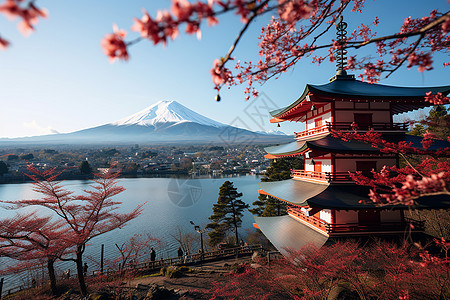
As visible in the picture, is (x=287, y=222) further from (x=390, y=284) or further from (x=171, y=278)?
(x=171, y=278)

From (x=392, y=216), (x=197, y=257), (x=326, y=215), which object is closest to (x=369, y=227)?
(x=392, y=216)

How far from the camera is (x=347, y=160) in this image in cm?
732

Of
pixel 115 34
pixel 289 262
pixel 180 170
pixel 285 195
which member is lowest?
pixel 180 170

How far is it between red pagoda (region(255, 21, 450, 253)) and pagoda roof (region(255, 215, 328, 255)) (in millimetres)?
36

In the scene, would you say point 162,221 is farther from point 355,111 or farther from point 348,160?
point 355,111

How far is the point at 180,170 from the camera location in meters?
73.5

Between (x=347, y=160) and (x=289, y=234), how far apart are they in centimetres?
350

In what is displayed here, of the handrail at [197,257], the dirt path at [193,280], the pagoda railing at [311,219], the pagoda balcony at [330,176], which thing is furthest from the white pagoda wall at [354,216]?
the handrail at [197,257]

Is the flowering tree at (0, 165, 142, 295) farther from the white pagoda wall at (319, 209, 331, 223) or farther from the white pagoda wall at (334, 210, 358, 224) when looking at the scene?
the white pagoda wall at (334, 210, 358, 224)

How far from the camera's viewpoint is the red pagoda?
655 centimetres

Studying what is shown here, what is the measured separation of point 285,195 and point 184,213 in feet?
70.1

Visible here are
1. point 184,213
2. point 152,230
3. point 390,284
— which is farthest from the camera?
point 184,213

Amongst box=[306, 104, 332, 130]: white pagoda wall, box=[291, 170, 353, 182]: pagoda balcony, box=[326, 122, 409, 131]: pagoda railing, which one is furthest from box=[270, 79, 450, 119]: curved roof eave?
box=[291, 170, 353, 182]: pagoda balcony

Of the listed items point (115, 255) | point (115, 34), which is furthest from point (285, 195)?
point (115, 255)
